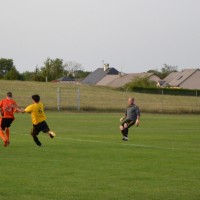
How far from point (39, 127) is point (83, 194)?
9391 mm

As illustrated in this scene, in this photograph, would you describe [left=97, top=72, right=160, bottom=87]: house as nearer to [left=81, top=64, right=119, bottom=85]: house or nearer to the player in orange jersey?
[left=81, top=64, right=119, bottom=85]: house

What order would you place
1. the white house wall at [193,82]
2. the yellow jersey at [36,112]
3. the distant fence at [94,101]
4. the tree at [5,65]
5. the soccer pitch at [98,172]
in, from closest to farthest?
the soccer pitch at [98,172] < the yellow jersey at [36,112] < the distant fence at [94,101] < the white house wall at [193,82] < the tree at [5,65]

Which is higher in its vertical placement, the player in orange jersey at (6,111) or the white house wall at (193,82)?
the white house wall at (193,82)

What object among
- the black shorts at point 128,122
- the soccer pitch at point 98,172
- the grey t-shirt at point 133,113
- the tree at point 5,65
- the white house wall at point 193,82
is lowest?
the soccer pitch at point 98,172

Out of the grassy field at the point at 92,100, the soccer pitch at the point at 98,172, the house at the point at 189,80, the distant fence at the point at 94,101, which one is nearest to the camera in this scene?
the soccer pitch at the point at 98,172

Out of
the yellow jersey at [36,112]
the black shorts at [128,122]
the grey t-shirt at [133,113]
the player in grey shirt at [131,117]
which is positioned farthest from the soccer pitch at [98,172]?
the grey t-shirt at [133,113]

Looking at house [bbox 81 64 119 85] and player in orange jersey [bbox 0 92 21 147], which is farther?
house [bbox 81 64 119 85]

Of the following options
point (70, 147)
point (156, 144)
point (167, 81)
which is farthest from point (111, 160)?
point (167, 81)

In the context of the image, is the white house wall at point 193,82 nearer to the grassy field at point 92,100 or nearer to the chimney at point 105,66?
the chimney at point 105,66

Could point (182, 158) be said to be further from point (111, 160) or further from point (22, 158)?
point (22, 158)

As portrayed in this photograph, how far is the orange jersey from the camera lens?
837 inches

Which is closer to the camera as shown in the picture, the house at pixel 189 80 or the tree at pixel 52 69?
the house at pixel 189 80

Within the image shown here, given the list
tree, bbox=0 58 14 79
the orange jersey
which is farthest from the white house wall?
the orange jersey

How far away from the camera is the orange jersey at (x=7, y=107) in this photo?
21250 millimetres
